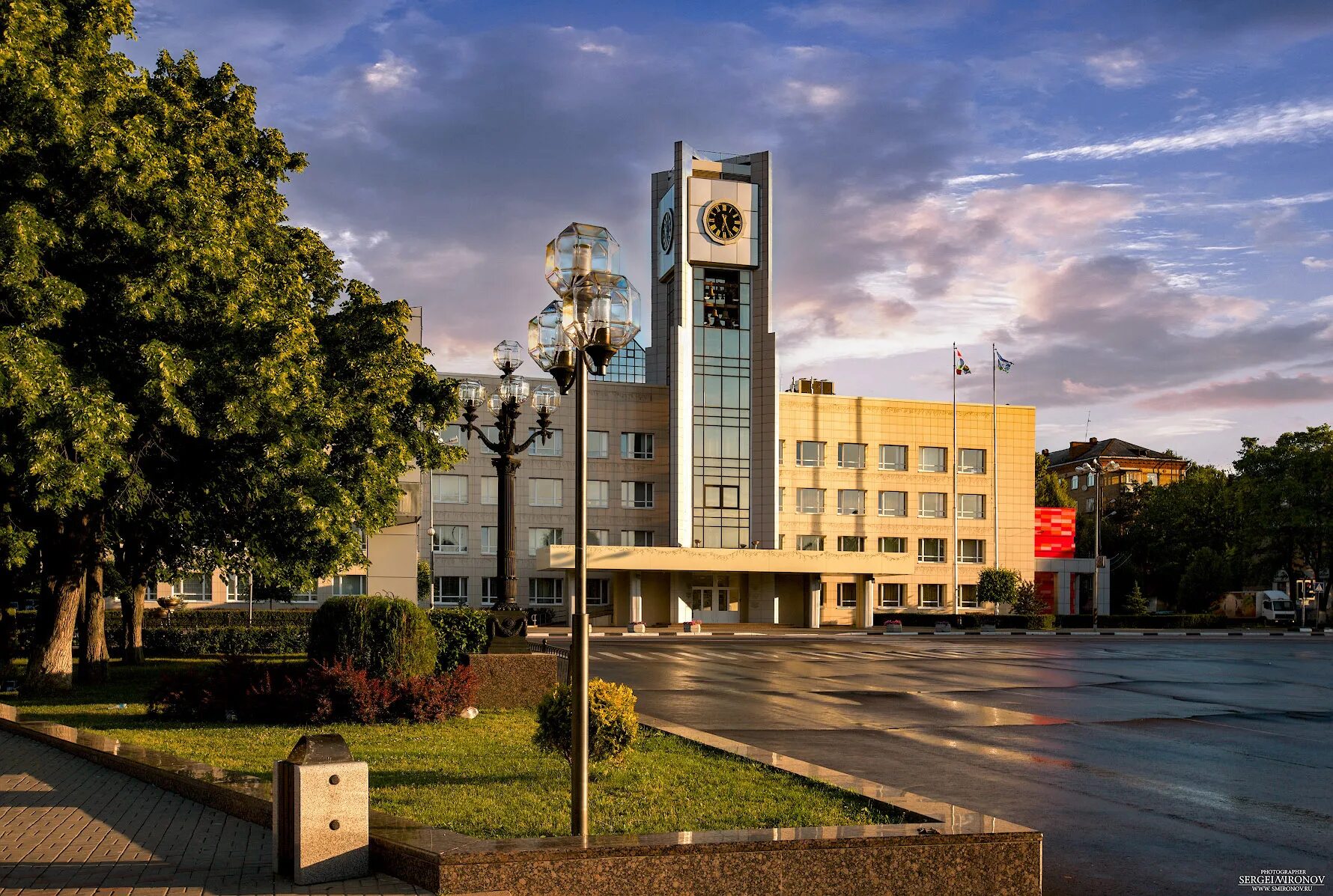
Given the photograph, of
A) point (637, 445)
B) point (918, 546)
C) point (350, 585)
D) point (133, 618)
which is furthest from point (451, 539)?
point (133, 618)

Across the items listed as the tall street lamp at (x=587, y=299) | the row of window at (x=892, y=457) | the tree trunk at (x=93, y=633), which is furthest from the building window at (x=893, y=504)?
the tall street lamp at (x=587, y=299)

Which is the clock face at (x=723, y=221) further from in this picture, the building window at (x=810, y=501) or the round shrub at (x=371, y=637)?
the round shrub at (x=371, y=637)

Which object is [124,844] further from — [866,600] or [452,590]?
[452,590]

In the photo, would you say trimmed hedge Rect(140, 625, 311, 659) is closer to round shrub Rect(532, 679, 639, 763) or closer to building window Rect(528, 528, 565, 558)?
round shrub Rect(532, 679, 639, 763)

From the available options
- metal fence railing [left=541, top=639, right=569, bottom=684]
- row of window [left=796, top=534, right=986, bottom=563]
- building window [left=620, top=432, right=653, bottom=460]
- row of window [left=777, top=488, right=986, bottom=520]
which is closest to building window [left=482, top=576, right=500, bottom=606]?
building window [left=620, top=432, right=653, bottom=460]

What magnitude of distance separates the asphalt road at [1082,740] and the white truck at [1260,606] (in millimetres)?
43304

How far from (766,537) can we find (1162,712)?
1842 inches

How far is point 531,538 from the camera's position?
6900 centimetres

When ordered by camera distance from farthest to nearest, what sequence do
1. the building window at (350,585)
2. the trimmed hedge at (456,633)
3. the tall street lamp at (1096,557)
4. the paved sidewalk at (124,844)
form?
the tall street lamp at (1096,557), the building window at (350,585), the trimmed hedge at (456,633), the paved sidewalk at (124,844)

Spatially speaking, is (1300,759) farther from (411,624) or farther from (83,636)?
(83,636)

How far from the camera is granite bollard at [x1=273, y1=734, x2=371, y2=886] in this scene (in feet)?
23.7

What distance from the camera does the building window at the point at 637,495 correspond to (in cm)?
6962

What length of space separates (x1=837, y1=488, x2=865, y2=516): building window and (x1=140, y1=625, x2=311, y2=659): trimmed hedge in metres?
42.8

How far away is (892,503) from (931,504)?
9.12 ft
